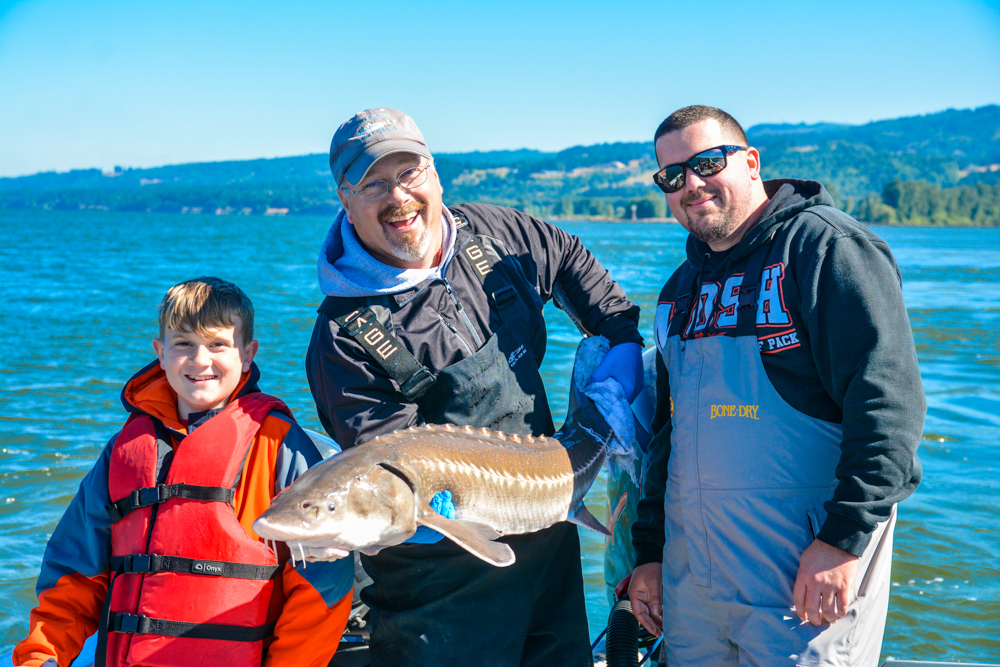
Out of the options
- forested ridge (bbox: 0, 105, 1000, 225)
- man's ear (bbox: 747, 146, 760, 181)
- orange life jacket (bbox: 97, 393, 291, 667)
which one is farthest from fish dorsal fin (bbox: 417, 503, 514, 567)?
forested ridge (bbox: 0, 105, 1000, 225)

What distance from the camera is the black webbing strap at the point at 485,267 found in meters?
2.78

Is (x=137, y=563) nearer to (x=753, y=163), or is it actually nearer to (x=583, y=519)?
(x=583, y=519)

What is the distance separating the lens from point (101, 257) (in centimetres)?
3881

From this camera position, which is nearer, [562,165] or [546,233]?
[546,233]

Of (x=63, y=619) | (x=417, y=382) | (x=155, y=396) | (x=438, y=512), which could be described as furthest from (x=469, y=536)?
(x=63, y=619)

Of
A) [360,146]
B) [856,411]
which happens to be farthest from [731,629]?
[360,146]

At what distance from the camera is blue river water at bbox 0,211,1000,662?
537cm

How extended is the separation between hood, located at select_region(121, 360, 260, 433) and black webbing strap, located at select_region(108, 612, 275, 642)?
22.5 inches

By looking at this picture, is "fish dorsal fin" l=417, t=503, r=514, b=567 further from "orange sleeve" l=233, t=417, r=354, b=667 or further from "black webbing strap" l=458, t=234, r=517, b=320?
"black webbing strap" l=458, t=234, r=517, b=320

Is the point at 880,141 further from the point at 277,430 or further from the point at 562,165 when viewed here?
the point at 277,430

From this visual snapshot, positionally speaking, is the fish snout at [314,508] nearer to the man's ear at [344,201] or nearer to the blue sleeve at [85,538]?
the blue sleeve at [85,538]

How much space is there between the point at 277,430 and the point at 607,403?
3.71ft

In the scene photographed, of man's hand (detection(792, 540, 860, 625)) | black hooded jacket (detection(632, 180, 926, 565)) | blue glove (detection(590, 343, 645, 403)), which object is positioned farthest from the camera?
blue glove (detection(590, 343, 645, 403))

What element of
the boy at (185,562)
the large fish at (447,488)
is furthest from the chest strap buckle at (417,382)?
the boy at (185,562)
